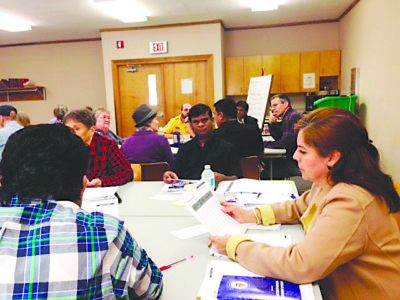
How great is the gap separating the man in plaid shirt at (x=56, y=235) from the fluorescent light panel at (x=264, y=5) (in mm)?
4868

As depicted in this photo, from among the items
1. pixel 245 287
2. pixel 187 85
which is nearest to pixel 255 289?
pixel 245 287

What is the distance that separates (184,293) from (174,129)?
4.33 m

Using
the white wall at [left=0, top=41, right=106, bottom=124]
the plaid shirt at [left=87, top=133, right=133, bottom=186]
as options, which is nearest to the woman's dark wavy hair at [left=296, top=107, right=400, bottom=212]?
the plaid shirt at [left=87, top=133, right=133, bottom=186]

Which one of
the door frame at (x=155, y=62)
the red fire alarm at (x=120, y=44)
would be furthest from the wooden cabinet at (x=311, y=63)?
the red fire alarm at (x=120, y=44)

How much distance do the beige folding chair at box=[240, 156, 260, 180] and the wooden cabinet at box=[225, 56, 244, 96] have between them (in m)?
3.88

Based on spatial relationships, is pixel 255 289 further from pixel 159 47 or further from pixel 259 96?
pixel 159 47

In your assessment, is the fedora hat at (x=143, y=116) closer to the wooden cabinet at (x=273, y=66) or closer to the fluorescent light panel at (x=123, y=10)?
the fluorescent light panel at (x=123, y=10)

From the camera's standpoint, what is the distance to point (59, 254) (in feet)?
2.65

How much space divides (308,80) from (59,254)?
6314 mm

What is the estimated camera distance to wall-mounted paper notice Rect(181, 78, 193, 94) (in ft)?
21.6

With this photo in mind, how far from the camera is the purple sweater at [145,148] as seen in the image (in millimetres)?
2994

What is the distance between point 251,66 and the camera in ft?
21.4

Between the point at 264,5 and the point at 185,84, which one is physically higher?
the point at 264,5

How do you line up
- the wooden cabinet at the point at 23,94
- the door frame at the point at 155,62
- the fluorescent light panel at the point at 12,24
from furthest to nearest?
1. the wooden cabinet at the point at 23,94
2. the door frame at the point at 155,62
3. the fluorescent light panel at the point at 12,24
